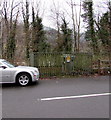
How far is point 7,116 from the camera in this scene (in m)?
4.54

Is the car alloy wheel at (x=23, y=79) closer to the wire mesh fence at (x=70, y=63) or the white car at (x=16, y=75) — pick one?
the white car at (x=16, y=75)

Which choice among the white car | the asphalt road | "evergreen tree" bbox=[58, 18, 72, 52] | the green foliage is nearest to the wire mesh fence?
the white car

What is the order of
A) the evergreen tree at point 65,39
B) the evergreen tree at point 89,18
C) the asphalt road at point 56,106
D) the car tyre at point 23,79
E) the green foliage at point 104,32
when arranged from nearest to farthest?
the asphalt road at point 56,106, the car tyre at point 23,79, the green foliage at point 104,32, the evergreen tree at point 89,18, the evergreen tree at point 65,39

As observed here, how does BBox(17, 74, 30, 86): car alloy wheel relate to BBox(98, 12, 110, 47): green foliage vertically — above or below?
below

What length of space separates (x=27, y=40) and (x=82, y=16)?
37.3 ft

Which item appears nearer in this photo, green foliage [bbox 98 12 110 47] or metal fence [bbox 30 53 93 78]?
metal fence [bbox 30 53 93 78]

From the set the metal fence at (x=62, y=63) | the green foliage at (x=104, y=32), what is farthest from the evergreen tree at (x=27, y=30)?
the green foliage at (x=104, y=32)

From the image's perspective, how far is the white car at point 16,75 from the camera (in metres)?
8.65

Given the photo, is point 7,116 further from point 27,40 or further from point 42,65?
point 27,40

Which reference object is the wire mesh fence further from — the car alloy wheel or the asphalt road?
the asphalt road

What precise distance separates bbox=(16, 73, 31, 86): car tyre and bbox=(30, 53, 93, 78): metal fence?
115 inches

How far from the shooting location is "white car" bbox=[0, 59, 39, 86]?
8.65 metres

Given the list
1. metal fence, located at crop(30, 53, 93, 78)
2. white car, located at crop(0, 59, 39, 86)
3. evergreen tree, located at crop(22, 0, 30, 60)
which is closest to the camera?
white car, located at crop(0, 59, 39, 86)

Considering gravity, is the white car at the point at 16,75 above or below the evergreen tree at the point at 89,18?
below
